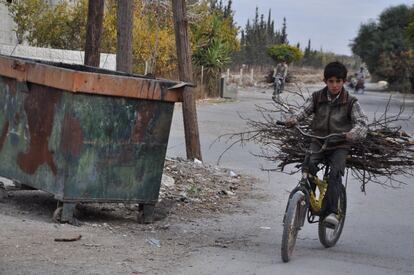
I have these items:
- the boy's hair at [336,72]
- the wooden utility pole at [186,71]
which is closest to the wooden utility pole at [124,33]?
the wooden utility pole at [186,71]

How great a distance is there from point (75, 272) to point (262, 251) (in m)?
2.12

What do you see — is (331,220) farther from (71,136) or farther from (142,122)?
(71,136)

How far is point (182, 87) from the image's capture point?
846 cm

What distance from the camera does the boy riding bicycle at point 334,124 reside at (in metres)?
7.59

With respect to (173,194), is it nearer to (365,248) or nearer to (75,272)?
(365,248)

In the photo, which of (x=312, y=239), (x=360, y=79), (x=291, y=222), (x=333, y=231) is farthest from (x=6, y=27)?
(x=360, y=79)

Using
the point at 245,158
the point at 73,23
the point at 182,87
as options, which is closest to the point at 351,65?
the point at 73,23

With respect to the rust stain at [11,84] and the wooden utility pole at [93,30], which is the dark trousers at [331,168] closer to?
the rust stain at [11,84]

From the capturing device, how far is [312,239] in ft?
28.3

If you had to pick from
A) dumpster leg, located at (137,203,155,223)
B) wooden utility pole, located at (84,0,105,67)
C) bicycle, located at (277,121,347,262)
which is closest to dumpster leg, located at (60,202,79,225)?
dumpster leg, located at (137,203,155,223)

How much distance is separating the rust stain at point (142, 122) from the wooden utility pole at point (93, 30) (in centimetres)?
350

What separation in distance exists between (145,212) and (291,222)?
218 cm

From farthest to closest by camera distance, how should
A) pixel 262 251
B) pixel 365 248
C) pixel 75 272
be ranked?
pixel 365 248 → pixel 262 251 → pixel 75 272

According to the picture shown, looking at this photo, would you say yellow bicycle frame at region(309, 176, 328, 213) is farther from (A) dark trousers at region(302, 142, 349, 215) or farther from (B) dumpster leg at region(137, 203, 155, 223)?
(B) dumpster leg at region(137, 203, 155, 223)
